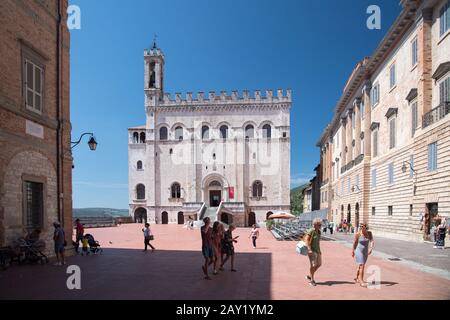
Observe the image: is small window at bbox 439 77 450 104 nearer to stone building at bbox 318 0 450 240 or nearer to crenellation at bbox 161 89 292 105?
stone building at bbox 318 0 450 240

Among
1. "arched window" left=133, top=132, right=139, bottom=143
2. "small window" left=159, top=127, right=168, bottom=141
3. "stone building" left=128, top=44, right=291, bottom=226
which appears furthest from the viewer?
"arched window" left=133, top=132, right=139, bottom=143

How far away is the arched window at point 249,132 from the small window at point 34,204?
3996 centimetres

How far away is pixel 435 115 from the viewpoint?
1969cm

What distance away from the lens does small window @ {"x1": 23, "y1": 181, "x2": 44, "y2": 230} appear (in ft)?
45.1

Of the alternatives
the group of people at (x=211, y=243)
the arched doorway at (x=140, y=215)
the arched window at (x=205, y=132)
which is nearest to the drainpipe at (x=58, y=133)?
the group of people at (x=211, y=243)

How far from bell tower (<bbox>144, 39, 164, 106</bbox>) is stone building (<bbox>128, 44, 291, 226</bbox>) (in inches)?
5.7

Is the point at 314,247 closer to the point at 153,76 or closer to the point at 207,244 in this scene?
the point at 207,244

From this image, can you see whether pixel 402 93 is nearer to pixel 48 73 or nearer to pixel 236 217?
pixel 48 73

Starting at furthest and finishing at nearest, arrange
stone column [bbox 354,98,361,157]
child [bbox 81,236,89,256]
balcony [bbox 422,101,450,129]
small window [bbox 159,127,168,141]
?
small window [bbox 159,127,168,141] → stone column [bbox 354,98,361,157] → balcony [bbox 422,101,450,129] → child [bbox 81,236,89,256]

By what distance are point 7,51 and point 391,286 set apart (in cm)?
1368

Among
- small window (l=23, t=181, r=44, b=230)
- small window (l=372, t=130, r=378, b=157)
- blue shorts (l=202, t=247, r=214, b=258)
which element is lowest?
blue shorts (l=202, t=247, r=214, b=258)

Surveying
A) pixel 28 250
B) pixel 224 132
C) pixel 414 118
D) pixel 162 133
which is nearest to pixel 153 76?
pixel 162 133

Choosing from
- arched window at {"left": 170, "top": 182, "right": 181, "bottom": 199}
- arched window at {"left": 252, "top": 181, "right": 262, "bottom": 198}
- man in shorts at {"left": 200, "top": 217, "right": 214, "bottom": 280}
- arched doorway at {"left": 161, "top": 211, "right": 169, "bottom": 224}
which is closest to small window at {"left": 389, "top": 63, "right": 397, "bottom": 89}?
man in shorts at {"left": 200, "top": 217, "right": 214, "bottom": 280}
